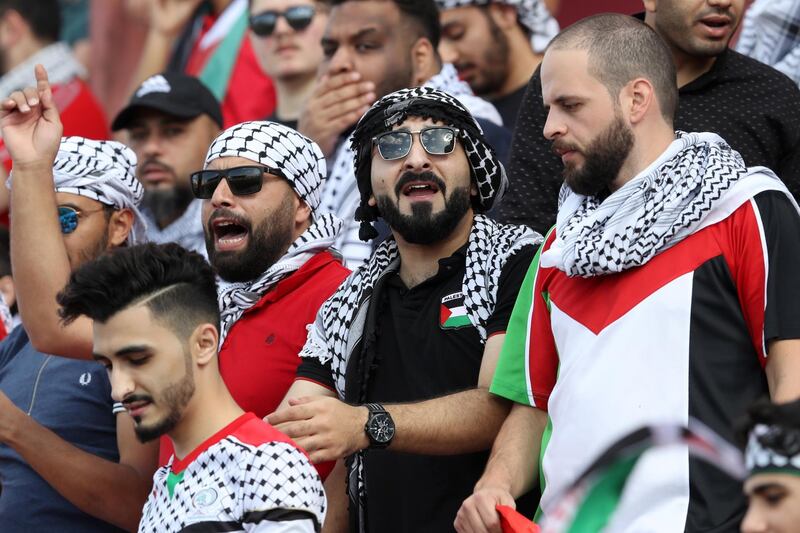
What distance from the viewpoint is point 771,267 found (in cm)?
387

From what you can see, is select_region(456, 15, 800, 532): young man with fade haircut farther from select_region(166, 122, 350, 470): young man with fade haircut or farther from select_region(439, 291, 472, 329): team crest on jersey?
select_region(166, 122, 350, 470): young man with fade haircut

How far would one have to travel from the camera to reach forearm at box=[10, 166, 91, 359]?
5.21 meters

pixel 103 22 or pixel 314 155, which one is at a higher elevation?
pixel 314 155

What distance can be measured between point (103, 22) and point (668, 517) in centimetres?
798

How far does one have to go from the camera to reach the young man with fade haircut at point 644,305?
3.83 m

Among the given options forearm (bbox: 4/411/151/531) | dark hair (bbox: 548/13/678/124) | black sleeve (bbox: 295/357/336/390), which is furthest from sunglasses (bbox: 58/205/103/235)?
dark hair (bbox: 548/13/678/124)

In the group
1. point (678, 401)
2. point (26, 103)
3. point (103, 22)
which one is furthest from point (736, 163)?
point (103, 22)

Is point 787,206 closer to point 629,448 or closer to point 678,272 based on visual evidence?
point 678,272

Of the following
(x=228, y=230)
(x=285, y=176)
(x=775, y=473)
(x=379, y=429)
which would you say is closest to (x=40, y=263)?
(x=228, y=230)

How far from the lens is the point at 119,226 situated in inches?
230

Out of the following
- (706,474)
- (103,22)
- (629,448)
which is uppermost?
(629,448)

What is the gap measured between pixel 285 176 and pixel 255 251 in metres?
0.28

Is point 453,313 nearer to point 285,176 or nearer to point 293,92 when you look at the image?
point 285,176

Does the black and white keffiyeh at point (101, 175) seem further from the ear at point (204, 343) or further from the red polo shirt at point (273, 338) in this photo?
the ear at point (204, 343)
